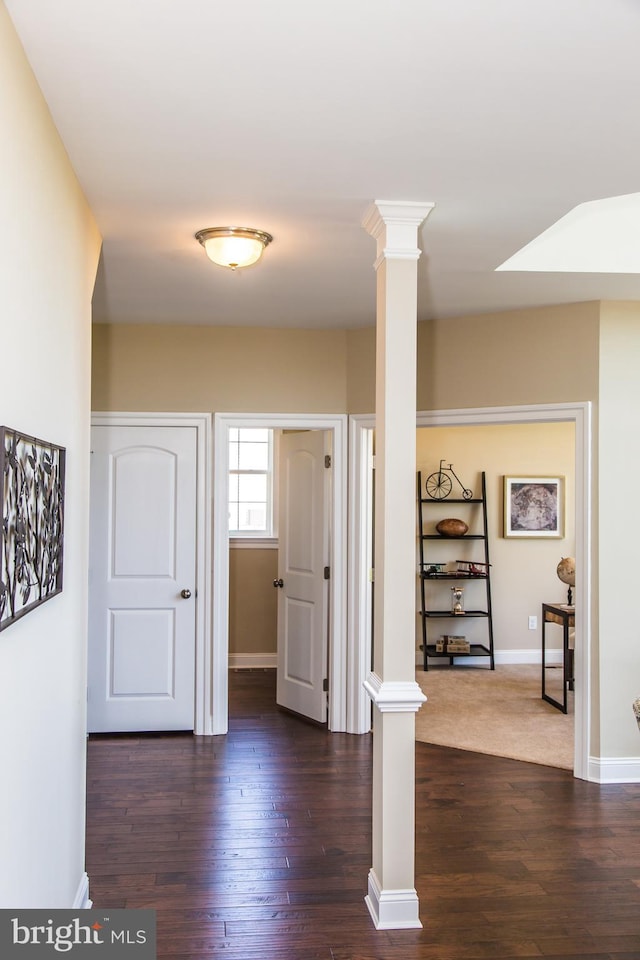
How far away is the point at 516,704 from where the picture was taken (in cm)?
616

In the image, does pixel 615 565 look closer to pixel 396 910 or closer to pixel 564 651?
pixel 564 651

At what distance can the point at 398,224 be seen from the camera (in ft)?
10.2

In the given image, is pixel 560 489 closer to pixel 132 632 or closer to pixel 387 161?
pixel 132 632

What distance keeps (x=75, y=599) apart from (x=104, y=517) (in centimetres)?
248

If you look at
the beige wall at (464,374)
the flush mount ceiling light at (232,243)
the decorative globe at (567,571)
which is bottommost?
the decorative globe at (567,571)

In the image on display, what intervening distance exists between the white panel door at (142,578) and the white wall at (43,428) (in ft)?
7.24

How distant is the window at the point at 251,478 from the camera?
7.51 meters

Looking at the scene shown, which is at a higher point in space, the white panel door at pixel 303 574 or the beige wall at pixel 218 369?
the beige wall at pixel 218 369

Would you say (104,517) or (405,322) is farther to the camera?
(104,517)

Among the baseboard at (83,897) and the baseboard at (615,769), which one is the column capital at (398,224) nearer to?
the baseboard at (83,897)

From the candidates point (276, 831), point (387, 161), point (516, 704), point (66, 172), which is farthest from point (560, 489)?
point (66, 172)

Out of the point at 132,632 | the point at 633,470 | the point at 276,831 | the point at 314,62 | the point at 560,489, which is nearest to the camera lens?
the point at 314,62

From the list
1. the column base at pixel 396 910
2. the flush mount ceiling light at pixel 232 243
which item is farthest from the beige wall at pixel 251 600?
the column base at pixel 396 910

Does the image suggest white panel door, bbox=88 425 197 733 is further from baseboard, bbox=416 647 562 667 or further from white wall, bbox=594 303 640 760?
baseboard, bbox=416 647 562 667
